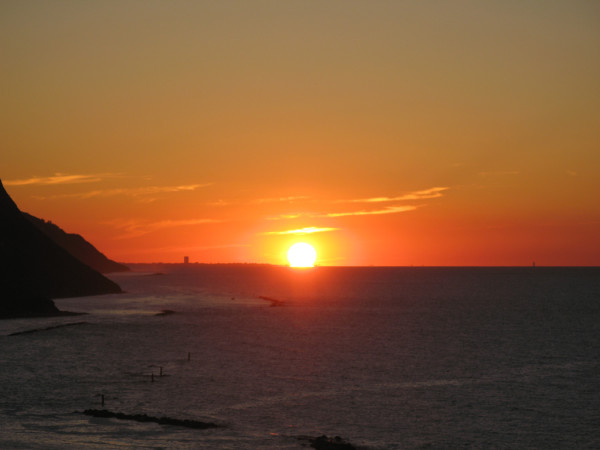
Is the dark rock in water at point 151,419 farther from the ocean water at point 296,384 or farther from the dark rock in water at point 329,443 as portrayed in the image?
the dark rock in water at point 329,443

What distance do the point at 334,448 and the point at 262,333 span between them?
71977 millimetres

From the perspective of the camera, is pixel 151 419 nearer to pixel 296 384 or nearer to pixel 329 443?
pixel 329 443

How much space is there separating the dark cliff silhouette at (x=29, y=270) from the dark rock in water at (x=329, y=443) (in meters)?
92.0

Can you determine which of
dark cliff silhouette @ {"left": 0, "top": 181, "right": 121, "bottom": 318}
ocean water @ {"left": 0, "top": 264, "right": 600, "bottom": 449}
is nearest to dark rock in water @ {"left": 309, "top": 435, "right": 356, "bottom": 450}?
ocean water @ {"left": 0, "top": 264, "right": 600, "bottom": 449}

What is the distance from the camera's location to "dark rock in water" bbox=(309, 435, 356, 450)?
138ft

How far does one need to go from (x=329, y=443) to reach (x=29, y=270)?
130334 millimetres

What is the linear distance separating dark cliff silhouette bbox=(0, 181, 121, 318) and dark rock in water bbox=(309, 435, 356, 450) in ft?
302

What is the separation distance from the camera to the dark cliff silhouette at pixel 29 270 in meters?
123

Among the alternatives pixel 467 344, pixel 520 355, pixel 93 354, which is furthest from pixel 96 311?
pixel 520 355

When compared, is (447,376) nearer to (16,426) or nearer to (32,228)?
(16,426)

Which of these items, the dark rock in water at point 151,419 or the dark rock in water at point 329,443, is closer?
the dark rock in water at point 329,443

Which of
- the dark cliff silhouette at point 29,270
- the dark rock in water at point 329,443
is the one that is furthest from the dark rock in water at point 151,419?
the dark cliff silhouette at point 29,270

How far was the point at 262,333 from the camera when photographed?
113250 mm

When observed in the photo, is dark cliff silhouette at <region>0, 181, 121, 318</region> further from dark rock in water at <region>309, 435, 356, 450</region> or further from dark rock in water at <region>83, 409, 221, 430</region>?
dark rock in water at <region>309, 435, 356, 450</region>
